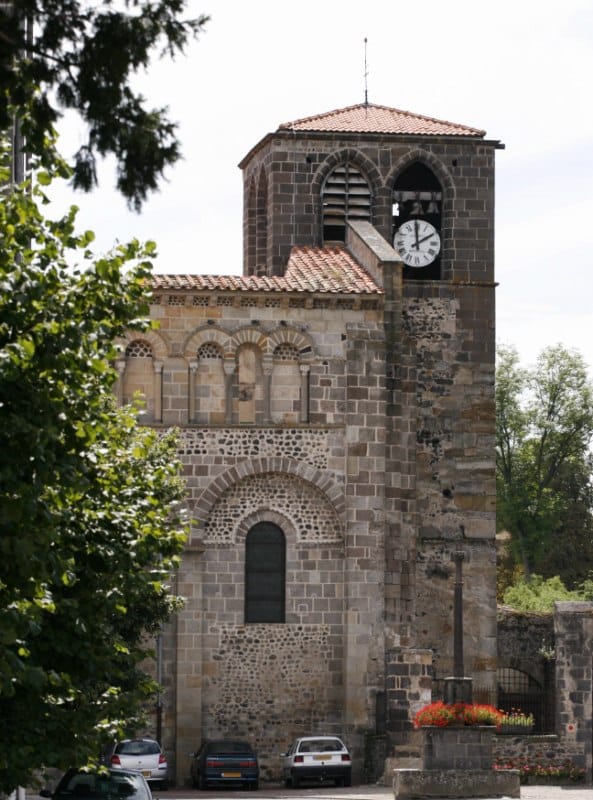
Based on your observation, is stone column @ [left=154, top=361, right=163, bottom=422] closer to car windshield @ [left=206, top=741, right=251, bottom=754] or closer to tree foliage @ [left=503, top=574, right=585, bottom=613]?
car windshield @ [left=206, top=741, right=251, bottom=754]

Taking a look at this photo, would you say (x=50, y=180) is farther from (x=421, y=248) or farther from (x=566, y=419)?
(x=566, y=419)

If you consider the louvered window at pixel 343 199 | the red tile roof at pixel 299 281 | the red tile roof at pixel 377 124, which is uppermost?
the red tile roof at pixel 377 124

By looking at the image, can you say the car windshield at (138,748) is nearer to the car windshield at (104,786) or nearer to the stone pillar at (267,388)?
the stone pillar at (267,388)

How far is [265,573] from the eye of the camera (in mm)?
44469

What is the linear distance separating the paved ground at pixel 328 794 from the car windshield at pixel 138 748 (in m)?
0.82

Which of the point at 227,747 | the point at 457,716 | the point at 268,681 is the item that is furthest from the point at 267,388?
the point at 457,716

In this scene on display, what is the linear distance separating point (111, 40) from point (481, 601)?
32.1 m

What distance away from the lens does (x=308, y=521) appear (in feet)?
146

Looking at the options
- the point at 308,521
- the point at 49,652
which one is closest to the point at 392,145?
the point at 308,521

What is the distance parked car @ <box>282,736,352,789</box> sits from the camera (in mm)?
41906

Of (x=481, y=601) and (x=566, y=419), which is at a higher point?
(x=566, y=419)

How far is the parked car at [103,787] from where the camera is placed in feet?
96.3

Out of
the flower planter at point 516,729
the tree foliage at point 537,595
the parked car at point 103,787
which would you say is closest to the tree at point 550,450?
the tree foliage at point 537,595

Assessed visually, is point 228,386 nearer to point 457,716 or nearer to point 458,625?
point 458,625
